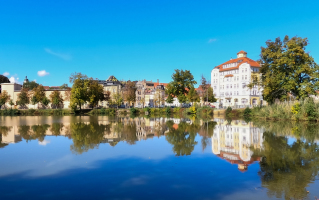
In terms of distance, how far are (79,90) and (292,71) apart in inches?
1685

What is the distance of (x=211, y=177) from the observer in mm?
7066

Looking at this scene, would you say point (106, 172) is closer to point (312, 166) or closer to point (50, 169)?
point (50, 169)

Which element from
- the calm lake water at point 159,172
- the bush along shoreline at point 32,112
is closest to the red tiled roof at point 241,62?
the bush along shoreline at point 32,112

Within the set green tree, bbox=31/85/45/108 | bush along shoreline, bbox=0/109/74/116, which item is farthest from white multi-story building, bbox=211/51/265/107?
green tree, bbox=31/85/45/108

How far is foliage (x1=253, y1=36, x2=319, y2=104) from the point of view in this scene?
2986cm

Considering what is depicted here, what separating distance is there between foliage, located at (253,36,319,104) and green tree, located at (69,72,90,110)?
3928 centimetres

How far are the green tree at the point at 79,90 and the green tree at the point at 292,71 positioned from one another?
39.3m

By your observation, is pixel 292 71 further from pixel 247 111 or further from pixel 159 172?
pixel 159 172

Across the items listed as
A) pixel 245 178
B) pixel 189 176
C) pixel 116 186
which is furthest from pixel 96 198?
pixel 245 178

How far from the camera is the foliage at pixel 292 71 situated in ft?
98.0

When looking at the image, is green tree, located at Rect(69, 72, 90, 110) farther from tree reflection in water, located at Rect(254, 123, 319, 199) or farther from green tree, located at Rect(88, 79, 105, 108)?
tree reflection in water, located at Rect(254, 123, 319, 199)

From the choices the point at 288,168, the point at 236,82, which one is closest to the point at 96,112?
the point at 236,82

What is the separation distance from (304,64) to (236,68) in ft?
112

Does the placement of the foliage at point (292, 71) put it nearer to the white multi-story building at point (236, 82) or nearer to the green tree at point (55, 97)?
the white multi-story building at point (236, 82)
